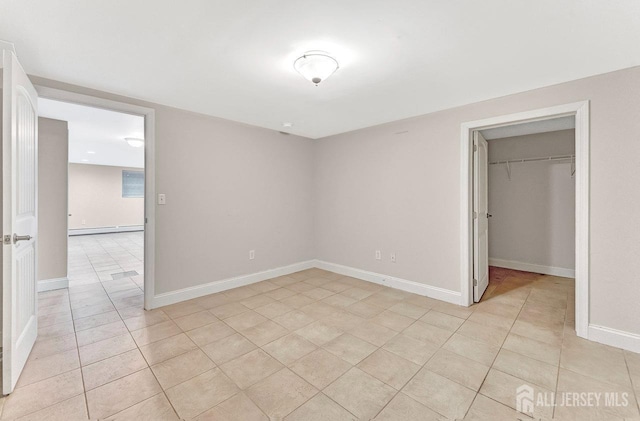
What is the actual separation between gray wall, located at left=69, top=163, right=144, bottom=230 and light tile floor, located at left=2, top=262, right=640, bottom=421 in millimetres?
6954

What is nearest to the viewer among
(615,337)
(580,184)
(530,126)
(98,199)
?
(615,337)

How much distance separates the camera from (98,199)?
8.96 meters

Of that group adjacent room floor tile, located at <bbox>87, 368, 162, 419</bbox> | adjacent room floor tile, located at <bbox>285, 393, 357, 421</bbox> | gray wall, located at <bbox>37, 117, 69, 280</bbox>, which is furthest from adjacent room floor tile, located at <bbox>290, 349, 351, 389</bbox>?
gray wall, located at <bbox>37, 117, 69, 280</bbox>

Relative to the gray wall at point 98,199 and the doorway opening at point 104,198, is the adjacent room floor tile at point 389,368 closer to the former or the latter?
the doorway opening at point 104,198

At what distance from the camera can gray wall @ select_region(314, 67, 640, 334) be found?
2.18m

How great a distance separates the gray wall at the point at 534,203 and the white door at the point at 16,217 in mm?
5942

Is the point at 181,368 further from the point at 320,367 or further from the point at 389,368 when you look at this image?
the point at 389,368

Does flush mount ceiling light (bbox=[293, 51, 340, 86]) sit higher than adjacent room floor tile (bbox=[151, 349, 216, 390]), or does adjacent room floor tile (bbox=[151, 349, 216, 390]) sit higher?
flush mount ceiling light (bbox=[293, 51, 340, 86])

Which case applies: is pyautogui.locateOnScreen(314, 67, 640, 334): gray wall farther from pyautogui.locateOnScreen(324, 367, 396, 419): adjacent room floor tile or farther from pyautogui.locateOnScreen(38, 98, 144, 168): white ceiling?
pyautogui.locateOnScreen(38, 98, 144, 168): white ceiling

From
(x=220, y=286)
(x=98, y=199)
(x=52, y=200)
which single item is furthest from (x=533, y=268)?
(x=98, y=199)

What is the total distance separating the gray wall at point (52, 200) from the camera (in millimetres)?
3615

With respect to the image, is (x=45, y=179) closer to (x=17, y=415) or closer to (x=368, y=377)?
(x=17, y=415)

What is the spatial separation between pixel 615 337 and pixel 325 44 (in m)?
3.22

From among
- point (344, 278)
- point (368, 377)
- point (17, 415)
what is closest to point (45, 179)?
point (17, 415)
